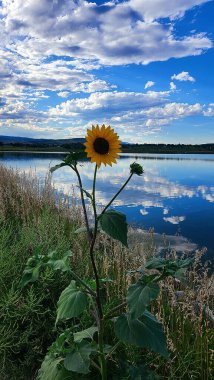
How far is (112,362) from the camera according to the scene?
3.80 metres

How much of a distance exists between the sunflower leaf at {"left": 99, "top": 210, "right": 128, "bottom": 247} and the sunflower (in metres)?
0.34

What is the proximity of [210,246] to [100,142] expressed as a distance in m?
11.1

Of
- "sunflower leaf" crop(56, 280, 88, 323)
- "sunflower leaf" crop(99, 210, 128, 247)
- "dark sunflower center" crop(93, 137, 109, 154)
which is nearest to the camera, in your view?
"sunflower leaf" crop(99, 210, 128, 247)

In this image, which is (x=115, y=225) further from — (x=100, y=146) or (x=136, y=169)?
(x=100, y=146)

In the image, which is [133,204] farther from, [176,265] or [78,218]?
[176,265]

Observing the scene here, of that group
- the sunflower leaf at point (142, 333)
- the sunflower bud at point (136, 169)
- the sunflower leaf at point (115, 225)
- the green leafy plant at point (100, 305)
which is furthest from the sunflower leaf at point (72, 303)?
the sunflower bud at point (136, 169)

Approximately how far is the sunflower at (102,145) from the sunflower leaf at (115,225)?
0.34 m

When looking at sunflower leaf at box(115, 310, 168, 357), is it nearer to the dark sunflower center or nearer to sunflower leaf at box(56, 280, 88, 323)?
sunflower leaf at box(56, 280, 88, 323)

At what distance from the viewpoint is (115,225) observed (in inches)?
90.4

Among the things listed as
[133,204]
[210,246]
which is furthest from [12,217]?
[133,204]

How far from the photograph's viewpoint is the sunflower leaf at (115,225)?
2.26 metres

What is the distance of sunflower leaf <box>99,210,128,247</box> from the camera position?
7.41 ft

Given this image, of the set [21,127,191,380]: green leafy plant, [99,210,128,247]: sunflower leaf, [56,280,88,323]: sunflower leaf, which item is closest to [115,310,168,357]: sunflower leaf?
[21,127,191,380]: green leafy plant

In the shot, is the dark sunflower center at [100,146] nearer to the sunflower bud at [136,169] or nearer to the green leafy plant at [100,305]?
the green leafy plant at [100,305]
